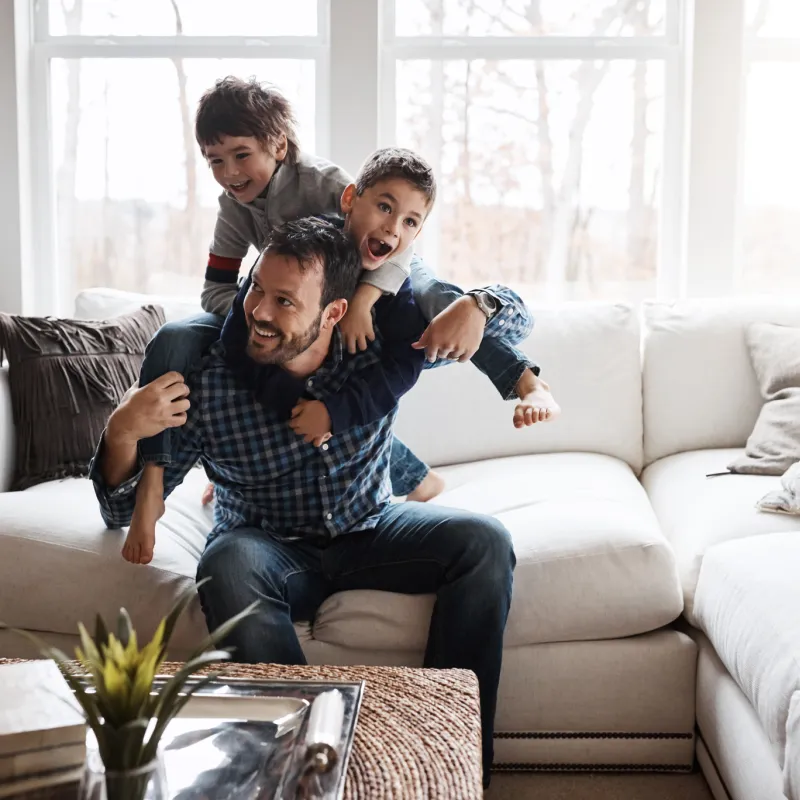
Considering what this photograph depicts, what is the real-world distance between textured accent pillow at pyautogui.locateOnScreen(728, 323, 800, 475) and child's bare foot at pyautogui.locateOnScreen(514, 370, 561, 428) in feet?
2.56

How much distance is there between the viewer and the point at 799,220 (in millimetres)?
3186

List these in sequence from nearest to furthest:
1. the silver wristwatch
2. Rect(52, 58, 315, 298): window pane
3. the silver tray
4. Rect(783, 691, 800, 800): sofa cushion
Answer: the silver tray → Rect(783, 691, 800, 800): sofa cushion → the silver wristwatch → Rect(52, 58, 315, 298): window pane

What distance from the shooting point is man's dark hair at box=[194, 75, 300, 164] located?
1800 millimetres

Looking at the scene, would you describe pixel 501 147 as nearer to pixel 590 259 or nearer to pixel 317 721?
pixel 590 259

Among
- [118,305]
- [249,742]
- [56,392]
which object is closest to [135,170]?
[118,305]

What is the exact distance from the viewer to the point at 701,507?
215cm

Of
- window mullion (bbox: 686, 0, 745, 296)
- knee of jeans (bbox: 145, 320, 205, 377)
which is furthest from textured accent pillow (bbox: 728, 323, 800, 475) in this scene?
knee of jeans (bbox: 145, 320, 205, 377)

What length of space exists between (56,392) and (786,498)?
5.50 ft

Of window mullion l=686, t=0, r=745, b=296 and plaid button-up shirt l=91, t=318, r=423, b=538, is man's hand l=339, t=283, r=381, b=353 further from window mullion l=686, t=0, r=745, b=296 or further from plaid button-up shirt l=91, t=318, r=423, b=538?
window mullion l=686, t=0, r=745, b=296

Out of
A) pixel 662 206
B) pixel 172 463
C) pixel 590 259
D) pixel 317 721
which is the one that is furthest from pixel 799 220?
pixel 317 721

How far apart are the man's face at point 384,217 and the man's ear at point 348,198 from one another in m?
0.02

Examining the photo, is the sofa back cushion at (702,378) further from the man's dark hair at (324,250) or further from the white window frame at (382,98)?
the man's dark hair at (324,250)

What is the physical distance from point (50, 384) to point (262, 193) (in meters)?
0.80

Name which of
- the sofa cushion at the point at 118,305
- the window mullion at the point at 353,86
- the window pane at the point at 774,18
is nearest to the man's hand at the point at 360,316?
the sofa cushion at the point at 118,305
